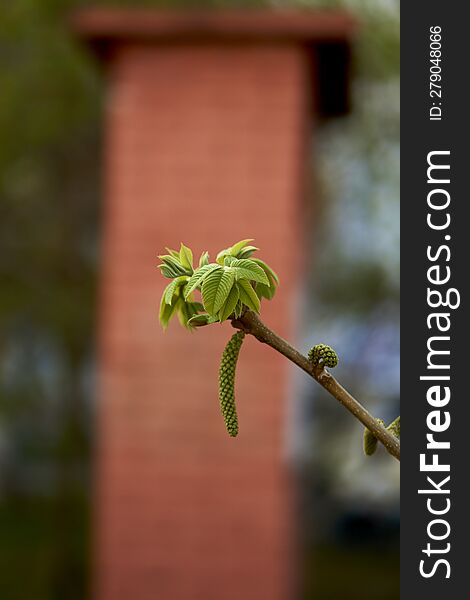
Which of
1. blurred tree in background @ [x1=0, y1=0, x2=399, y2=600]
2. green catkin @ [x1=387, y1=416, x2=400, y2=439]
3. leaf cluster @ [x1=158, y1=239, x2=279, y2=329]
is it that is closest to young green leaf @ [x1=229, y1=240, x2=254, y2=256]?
leaf cluster @ [x1=158, y1=239, x2=279, y2=329]

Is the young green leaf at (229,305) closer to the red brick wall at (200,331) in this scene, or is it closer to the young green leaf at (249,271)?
the young green leaf at (249,271)

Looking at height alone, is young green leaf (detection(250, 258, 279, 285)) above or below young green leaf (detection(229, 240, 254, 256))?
below

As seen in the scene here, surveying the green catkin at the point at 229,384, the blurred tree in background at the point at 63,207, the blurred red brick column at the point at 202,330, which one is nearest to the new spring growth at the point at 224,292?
the green catkin at the point at 229,384

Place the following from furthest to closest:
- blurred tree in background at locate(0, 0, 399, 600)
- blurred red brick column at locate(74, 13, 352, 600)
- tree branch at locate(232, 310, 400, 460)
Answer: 1. blurred tree in background at locate(0, 0, 399, 600)
2. blurred red brick column at locate(74, 13, 352, 600)
3. tree branch at locate(232, 310, 400, 460)

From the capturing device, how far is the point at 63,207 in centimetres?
548

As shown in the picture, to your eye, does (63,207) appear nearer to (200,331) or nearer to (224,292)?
(200,331)

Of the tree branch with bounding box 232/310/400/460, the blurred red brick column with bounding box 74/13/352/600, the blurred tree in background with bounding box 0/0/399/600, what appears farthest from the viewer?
the blurred tree in background with bounding box 0/0/399/600

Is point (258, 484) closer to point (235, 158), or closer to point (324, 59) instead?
point (235, 158)

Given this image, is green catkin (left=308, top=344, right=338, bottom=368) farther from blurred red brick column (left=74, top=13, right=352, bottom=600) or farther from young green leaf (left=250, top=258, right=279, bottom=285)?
blurred red brick column (left=74, top=13, right=352, bottom=600)

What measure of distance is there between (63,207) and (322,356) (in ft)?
17.0

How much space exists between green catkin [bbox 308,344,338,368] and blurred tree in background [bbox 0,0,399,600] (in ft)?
14.5

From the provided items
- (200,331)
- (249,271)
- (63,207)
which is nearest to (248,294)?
(249,271)

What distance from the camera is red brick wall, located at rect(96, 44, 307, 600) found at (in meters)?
3.76

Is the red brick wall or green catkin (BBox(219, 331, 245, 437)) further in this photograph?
the red brick wall
